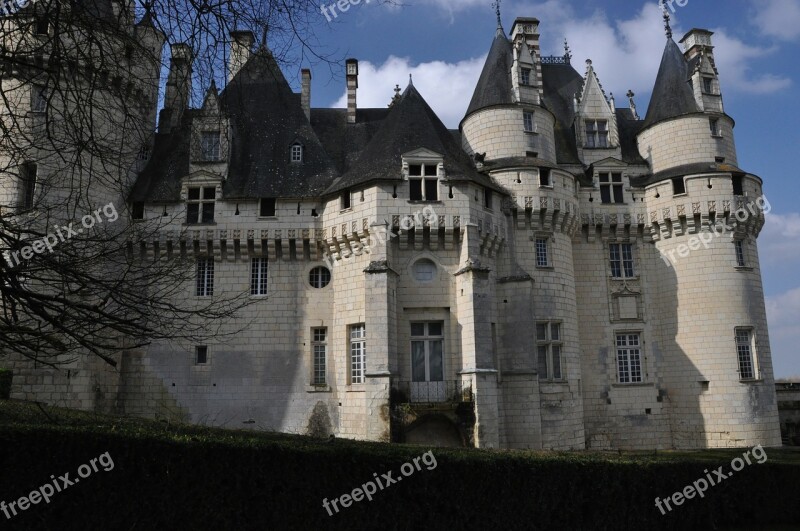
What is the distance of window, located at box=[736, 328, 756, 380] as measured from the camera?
2255cm

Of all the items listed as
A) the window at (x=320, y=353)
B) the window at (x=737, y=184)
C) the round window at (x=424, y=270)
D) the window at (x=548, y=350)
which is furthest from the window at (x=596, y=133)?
the window at (x=320, y=353)

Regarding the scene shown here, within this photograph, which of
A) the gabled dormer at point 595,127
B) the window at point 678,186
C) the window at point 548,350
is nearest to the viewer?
the window at point 548,350

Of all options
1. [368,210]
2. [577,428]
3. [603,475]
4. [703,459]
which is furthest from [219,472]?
[577,428]

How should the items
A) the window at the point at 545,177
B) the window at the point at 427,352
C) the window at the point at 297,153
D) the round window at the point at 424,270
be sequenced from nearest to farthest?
the window at the point at 427,352, the round window at the point at 424,270, the window at the point at 545,177, the window at the point at 297,153

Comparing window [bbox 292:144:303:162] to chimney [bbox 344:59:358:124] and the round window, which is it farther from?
the round window

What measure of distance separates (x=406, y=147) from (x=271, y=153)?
213 inches

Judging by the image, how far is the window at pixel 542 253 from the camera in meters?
22.3

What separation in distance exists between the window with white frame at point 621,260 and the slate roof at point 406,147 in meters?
6.23

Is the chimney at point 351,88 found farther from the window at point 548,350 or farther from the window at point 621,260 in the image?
the window at point 621,260

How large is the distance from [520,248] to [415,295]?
4639 millimetres

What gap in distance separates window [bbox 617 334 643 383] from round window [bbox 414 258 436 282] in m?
8.44

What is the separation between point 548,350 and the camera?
21.4 meters

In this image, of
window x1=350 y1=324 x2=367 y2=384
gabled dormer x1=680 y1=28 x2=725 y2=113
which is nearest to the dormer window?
window x1=350 y1=324 x2=367 y2=384

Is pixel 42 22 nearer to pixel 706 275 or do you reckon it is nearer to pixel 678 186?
pixel 706 275
